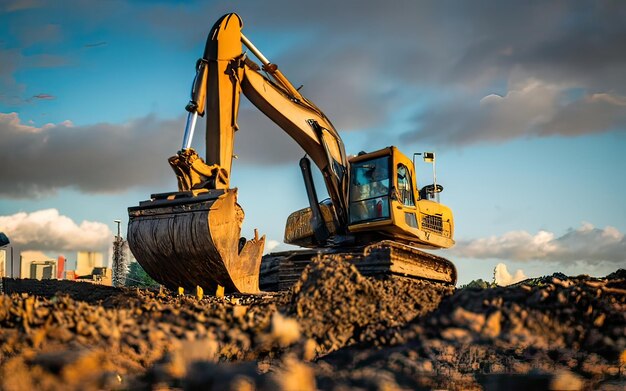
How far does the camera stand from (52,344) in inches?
157

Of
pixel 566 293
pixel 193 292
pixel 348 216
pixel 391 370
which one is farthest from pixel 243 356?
pixel 348 216

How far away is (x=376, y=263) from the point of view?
25.8 ft

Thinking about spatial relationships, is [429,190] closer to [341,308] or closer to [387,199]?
[387,199]

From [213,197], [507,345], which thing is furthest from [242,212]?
[507,345]

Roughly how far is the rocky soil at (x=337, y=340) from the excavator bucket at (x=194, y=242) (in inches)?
140

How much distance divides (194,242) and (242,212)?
3.00 feet

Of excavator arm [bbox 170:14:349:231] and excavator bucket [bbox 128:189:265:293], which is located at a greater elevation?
excavator arm [bbox 170:14:349:231]

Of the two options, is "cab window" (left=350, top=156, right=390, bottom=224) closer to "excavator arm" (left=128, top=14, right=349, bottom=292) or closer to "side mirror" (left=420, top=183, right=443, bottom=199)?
"excavator arm" (left=128, top=14, right=349, bottom=292)

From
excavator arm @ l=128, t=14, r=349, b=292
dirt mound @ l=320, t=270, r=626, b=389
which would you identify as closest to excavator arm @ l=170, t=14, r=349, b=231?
excavator arm @ l=128, t=14, r=349, b=292

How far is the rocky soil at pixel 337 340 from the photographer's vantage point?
3.67 meters

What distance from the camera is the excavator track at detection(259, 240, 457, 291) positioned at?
7.88 m

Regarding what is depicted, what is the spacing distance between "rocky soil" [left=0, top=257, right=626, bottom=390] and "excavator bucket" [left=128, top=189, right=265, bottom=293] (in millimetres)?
3562

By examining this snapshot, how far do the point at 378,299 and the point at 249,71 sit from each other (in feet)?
20.4

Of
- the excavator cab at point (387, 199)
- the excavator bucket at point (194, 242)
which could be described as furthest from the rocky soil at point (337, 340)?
the excavator cab at point (387, 199)
